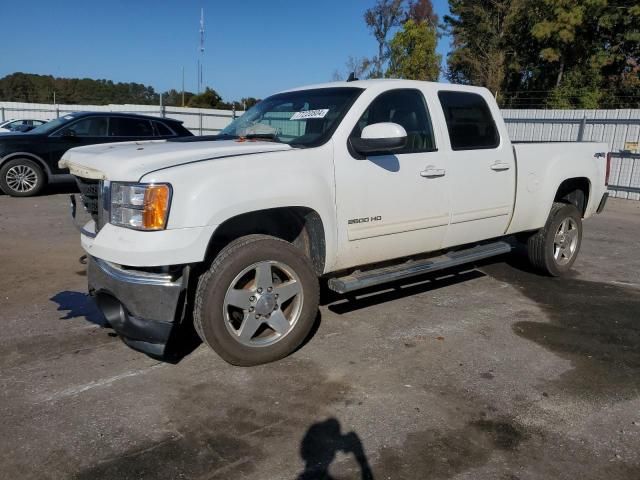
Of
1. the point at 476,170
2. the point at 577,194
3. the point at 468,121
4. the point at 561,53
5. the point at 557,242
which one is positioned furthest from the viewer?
the point at 561,53

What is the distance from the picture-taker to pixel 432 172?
4480mm

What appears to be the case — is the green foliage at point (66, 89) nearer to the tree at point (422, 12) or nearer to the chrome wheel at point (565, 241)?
the tree at point (422, 12)

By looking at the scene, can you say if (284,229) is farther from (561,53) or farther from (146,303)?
(561,53)

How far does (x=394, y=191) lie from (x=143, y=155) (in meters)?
1.87

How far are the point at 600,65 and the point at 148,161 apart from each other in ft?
95.5

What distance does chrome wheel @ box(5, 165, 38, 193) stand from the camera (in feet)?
34.6

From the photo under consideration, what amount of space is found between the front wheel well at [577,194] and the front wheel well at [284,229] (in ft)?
11.6

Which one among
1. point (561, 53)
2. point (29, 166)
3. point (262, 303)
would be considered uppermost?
point (561, 53)

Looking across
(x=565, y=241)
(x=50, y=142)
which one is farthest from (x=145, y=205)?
(x=50, y=142)

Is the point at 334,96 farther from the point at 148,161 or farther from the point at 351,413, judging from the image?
the point at 351,413

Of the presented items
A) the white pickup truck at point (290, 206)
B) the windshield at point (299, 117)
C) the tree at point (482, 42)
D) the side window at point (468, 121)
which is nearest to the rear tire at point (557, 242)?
the white pickup truck at point (290, 206)

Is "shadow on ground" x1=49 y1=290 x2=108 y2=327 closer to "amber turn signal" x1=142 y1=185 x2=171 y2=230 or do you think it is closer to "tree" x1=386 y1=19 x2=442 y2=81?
"amber turn signal" x1=142 y1=185 x2=171 y2=230

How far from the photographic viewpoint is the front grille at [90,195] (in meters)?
3.73

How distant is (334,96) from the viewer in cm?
443
